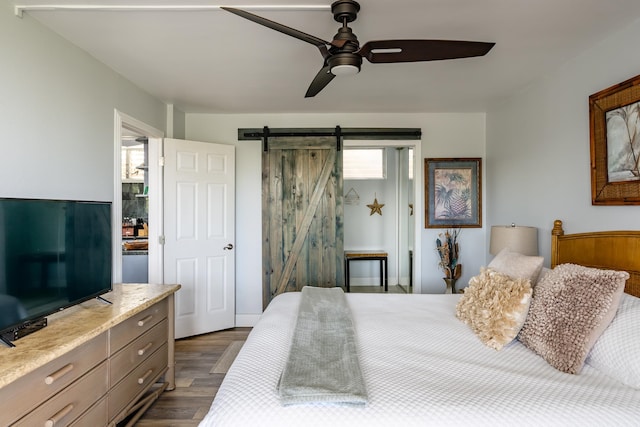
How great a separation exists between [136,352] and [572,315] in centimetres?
228

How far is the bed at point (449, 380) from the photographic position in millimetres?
1129

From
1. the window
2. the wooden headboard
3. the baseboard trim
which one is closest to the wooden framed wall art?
the wooden headboard

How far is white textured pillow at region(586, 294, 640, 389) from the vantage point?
1340 mm

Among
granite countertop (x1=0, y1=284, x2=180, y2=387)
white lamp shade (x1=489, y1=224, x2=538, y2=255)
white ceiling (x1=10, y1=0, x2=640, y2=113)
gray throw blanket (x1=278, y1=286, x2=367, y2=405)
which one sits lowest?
gray throw blanket (x1=278, y1=286, x2=367, y2=405)

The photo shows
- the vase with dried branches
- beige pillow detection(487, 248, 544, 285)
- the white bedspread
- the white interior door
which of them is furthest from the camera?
the vase with dried branches

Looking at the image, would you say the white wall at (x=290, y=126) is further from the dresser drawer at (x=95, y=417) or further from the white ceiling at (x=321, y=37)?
the dresser drawer at (x=95, y=417)

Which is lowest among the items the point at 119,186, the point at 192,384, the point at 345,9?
the point at 192,384

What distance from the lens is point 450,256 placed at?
387cm

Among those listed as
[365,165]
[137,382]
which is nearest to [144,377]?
[137,382]

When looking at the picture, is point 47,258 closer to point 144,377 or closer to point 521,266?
point 144,377

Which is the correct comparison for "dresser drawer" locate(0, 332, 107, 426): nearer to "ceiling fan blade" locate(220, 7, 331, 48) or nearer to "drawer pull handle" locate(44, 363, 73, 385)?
"drawer pull handle" locate(44, 363, 73, 385)

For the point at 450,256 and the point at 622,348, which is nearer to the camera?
the point at 622,348

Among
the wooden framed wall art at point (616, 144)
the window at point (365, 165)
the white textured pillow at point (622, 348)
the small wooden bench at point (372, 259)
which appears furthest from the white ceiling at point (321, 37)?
the small wooden bench at point (372, 259)

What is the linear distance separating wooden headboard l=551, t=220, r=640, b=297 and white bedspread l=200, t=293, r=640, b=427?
853 millimetres
